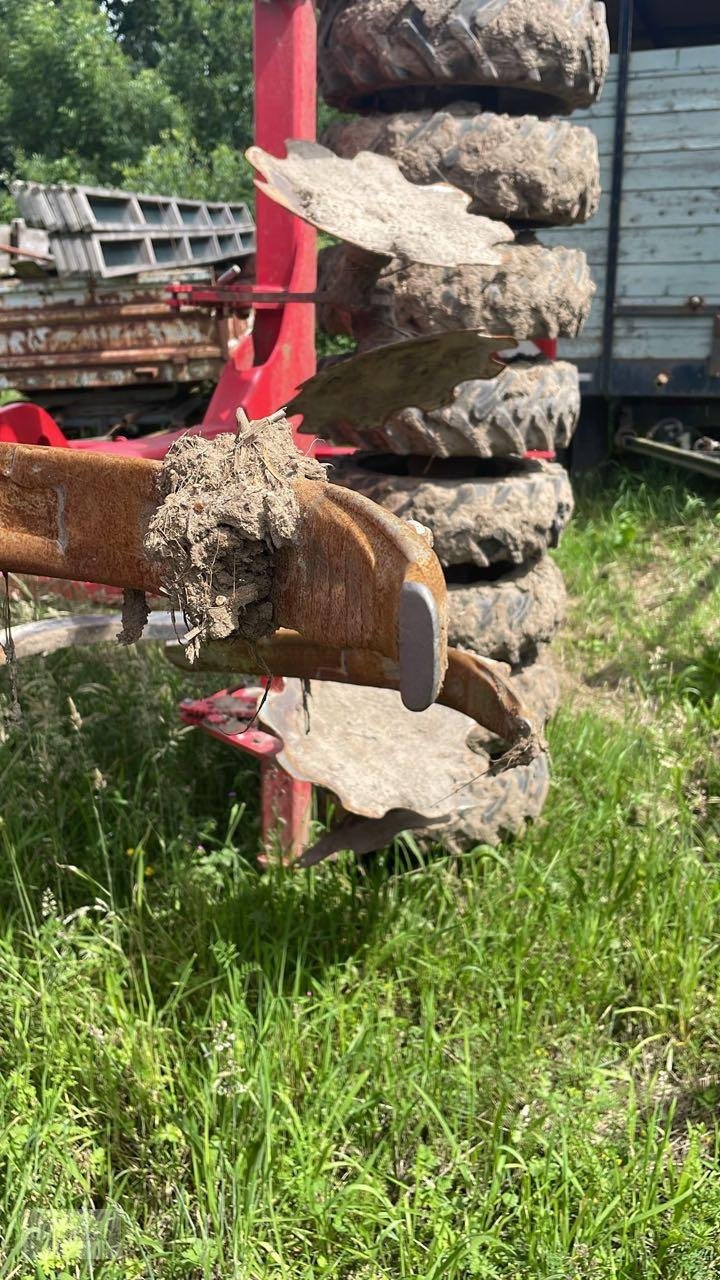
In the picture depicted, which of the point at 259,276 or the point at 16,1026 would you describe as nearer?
the point at 16,1026

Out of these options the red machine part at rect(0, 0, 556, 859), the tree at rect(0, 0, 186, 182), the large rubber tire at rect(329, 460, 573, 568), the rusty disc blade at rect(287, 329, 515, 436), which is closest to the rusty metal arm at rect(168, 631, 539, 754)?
the rusty disc blade at rect(287, 329, 515, 436)

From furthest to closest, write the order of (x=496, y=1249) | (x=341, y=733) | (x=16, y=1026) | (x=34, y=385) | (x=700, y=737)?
(x=34, y=385) → (x=700, y=737) → (x=341, y=733) → (x=16, y=1026) → (x=496, y=1249)

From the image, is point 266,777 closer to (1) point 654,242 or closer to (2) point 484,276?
(2) point 484,276

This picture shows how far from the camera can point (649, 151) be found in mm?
5750

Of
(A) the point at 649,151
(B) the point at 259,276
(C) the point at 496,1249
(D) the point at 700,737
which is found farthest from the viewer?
(A) the point at 649,151

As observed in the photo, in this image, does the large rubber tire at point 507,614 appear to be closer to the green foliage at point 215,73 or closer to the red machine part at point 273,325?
the red machine part at point 273,325

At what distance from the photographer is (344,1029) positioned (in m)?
2.29

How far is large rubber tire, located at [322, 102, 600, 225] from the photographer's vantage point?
105 inches

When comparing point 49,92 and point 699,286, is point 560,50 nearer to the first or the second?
point 699,286

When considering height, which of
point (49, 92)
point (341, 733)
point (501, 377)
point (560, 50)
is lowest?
point (341, 733)

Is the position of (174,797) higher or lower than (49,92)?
lower

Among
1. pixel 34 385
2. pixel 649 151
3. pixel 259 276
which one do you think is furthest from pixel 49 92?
pixel 259 276

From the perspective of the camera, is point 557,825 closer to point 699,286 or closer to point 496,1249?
point 496,1249

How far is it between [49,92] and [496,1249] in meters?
17.1
